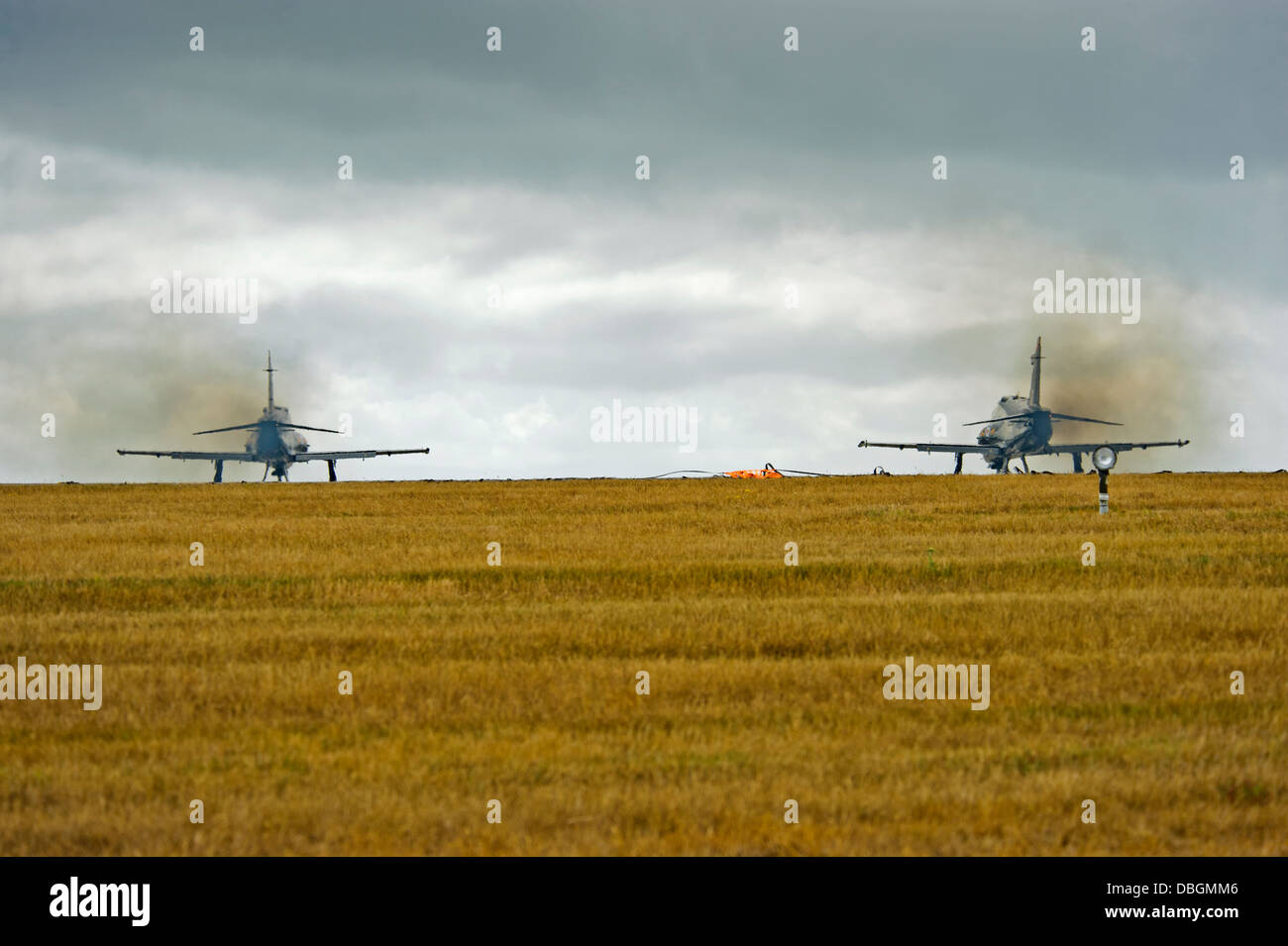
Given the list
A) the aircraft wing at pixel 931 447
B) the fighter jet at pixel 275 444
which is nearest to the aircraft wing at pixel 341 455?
the fighter jet at pixel 275 444

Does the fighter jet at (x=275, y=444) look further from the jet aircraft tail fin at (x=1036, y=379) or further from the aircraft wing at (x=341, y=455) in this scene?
the jet aircraft tail fin at (x=1036, y=379)

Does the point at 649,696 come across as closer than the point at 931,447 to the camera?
Yes

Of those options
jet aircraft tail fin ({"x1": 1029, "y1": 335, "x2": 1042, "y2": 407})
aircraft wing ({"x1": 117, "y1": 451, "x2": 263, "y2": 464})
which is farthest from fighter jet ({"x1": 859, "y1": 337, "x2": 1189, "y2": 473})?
aircraft wing ({"x1": 117, "y1": 451, "x2": 263, "y2": 464})

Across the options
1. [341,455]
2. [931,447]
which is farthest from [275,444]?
[931,447]

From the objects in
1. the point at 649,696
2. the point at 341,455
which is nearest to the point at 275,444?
the point at 341,455

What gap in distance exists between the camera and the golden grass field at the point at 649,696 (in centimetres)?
809

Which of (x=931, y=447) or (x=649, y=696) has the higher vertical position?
(x=931, y=447)

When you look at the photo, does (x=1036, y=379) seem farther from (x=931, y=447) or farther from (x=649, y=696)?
(x=649, y=696)

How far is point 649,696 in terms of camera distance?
11.9 meters

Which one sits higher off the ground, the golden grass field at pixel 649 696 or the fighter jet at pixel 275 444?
the fighter jet at pixel 275 444

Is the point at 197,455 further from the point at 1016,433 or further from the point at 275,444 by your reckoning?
the point at 1016,433

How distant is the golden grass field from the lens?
809 centimetres

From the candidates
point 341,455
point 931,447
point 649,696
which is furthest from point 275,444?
point 649,696
